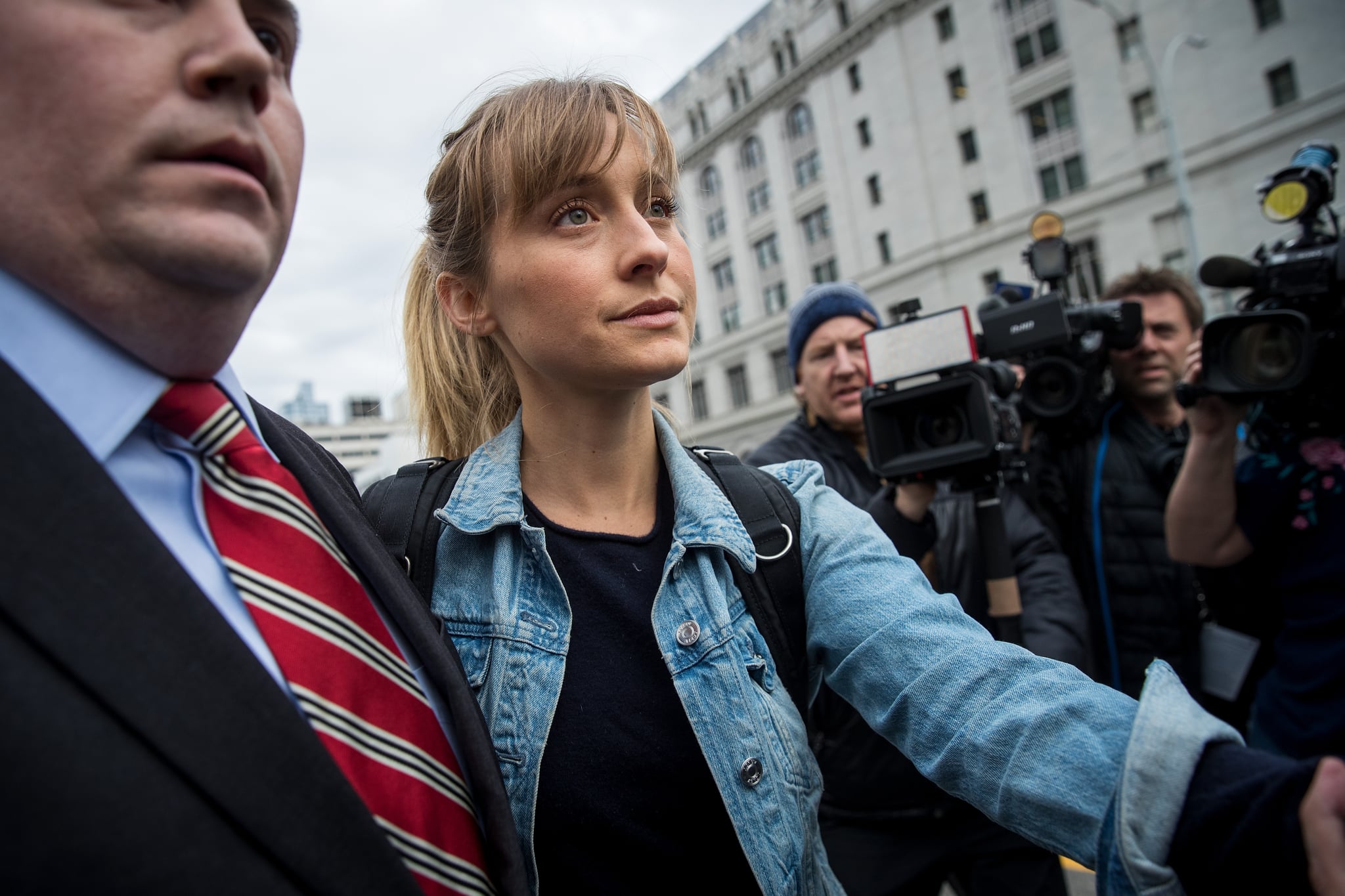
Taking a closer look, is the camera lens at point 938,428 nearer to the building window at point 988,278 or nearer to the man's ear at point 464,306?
the man's ear at point 464,306

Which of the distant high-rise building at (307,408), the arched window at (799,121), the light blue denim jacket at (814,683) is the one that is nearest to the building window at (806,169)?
the arched window at (799,121)

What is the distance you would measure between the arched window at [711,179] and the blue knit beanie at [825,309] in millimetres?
30637

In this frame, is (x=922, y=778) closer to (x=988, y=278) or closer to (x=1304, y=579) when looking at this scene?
(x=1304, y=579)

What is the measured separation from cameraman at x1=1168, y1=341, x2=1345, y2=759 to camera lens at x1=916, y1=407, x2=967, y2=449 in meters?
0.91

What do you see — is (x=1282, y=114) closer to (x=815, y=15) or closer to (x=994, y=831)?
(x=815, y=15)

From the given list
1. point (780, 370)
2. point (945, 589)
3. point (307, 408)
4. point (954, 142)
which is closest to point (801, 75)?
point (954, 142)

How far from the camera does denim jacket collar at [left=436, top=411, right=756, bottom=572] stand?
136 centimetres

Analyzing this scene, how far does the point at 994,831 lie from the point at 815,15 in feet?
102

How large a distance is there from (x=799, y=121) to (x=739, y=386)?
10.2 m

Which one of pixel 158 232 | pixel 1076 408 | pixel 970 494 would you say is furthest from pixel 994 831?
pixel 158 232

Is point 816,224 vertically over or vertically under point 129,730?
over

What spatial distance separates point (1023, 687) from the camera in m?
1.07

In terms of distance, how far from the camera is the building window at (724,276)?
3188cm

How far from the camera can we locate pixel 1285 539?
8.63 ft
